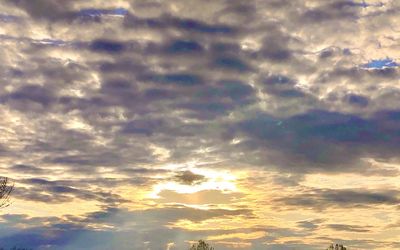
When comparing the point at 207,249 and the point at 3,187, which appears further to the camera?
the point at 207,249

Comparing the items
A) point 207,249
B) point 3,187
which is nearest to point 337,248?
point 207,249

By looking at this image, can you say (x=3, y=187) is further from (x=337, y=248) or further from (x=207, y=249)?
(x=337, y=248)

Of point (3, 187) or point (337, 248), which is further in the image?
point (337, 248)

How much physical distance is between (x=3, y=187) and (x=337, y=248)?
359ft

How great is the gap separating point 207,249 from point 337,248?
128ft

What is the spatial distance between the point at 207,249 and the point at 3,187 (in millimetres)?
92462

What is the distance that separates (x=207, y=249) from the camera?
16238cm

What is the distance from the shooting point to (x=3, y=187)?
8038cm

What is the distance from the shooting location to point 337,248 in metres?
159
